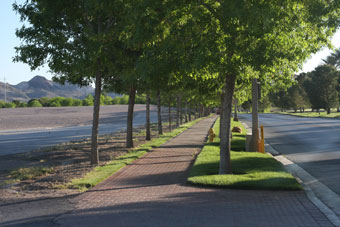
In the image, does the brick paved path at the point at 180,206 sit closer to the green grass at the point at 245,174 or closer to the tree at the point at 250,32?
the green grass at the point at 245,174

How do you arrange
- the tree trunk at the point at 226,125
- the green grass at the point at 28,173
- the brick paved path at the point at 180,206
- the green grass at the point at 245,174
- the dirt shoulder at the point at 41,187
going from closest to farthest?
the brick paved path at the point at 180,206, the dirt shoulder at the point at 41,187, the green grass at the point at 245,174, the tree trunk at the point at 226,125, the green grass at the point at 28,173

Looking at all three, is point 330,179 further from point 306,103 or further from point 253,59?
point 306,103

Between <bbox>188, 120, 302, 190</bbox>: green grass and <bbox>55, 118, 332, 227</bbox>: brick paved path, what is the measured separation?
350 mm

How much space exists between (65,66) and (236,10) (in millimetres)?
6530

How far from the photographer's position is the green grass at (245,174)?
9.62 meters

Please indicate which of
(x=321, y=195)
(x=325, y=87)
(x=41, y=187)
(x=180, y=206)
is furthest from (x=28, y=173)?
(x=325, y=87)

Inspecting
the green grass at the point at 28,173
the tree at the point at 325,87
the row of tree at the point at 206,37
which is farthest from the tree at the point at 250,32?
the tree at the point at 325,87

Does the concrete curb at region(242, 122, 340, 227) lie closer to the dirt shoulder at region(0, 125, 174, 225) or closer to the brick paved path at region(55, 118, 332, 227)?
the brick paved path at region(55, 118, 332, 227)

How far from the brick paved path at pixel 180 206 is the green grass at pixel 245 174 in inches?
13.8

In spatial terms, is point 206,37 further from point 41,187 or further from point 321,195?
point 41,187

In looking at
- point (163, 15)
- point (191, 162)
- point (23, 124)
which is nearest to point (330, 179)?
point (191, 162)

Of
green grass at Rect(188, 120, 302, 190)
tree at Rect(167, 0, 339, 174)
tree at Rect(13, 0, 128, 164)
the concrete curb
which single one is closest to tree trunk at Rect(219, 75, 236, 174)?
green grass at Rect(188, 120, 302, 190)

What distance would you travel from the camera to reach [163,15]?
33.8ft

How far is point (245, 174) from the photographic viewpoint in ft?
36.9
